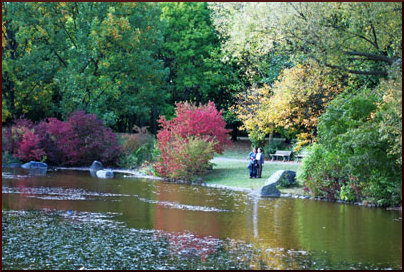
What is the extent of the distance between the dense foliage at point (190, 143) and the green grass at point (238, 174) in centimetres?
85

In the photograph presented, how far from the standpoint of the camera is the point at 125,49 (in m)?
44.4

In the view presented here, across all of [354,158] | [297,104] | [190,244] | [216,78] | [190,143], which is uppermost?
[216,78]

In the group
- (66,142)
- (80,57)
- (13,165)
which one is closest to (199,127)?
(66,142)

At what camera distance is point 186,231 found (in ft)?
53.3

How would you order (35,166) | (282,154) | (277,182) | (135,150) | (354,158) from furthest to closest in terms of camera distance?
1. (135,150)
2. (282,154)
3. (35,166)
4. (277,182)
5. (354,158)

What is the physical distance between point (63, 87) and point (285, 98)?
61.2 feet

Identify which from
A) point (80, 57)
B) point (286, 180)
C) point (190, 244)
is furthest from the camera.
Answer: point (80, 57)

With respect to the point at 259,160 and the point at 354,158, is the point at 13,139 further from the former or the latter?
the point at 354,158

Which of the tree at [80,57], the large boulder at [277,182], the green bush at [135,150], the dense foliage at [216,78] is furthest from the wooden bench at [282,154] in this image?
the tree at [80,57]

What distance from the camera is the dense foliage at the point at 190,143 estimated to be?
97.6 feet

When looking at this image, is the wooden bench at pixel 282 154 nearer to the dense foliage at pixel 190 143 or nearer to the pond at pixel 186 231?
the dense foliage at pixel 190 143

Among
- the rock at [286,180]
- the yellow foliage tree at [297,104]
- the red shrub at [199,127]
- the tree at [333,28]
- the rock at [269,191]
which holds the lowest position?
the rock at [269,191]

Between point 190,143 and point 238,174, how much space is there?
2.72m

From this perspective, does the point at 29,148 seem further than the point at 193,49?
No
